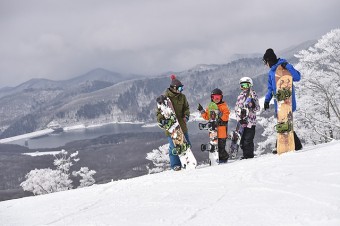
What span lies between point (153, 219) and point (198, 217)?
0.57 meters

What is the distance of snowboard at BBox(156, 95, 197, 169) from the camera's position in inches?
358

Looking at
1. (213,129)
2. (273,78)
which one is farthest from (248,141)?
(273,78)

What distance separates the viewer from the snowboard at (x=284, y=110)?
842cm

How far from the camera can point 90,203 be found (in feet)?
18.5

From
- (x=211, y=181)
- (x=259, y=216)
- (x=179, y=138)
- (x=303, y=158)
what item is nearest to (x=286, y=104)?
(x=303, y=158)

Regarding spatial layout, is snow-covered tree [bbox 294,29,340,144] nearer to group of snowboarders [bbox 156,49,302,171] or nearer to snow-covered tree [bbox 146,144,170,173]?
group of snowboarders [bbox 156,49,302,171]

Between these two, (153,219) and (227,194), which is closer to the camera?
(153,219)

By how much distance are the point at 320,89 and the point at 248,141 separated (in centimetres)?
1621

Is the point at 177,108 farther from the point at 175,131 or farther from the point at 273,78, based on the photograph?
the point at 273,78

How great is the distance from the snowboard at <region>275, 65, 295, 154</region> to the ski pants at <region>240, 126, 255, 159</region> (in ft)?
2.96

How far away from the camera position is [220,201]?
14.6ft

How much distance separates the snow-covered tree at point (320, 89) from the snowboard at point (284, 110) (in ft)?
48.0

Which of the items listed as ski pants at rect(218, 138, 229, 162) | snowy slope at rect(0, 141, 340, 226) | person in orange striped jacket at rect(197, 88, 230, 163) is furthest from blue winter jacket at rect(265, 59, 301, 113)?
snowy slope at rect(0, 141, 340, 226)

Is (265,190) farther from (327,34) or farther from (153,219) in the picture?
(327,34)
